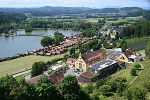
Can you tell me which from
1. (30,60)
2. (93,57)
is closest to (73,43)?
(30,60)

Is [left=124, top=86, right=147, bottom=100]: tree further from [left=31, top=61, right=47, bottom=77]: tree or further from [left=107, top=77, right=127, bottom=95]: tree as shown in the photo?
[left=31, top=61, right=47, bottom=77]: tree

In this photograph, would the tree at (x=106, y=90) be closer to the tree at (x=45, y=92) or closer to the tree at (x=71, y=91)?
the tree at (x=71, y=91)

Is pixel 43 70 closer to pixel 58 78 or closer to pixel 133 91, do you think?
pixel 58 78

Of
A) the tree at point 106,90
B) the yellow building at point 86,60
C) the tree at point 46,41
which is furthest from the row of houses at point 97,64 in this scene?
the tree at point 46,41

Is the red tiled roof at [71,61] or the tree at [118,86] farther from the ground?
the tree at [118,86]

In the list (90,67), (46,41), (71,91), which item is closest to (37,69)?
(90,67)

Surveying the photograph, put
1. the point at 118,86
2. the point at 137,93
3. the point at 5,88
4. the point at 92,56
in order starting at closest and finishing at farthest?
the point at 5,88 < the point at 137,93 < the point at 118,86 < the point at 92,56

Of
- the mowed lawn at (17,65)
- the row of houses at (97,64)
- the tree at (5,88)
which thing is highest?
the tree at (5,88)

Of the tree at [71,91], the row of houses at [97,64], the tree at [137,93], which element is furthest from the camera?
the row of houses at [97,64]

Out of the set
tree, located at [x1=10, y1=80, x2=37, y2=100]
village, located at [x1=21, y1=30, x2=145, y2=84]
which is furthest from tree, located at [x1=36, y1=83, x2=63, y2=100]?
village, located at [x1=21, y1=30, x2=145, y2=84]

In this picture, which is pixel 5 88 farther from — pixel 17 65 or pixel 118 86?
pixel 17 65

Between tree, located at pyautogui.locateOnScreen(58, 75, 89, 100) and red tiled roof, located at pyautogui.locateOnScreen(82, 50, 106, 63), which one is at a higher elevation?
tree, located at pyautogui.locateOnScreen(58, 75, 89, 100)
